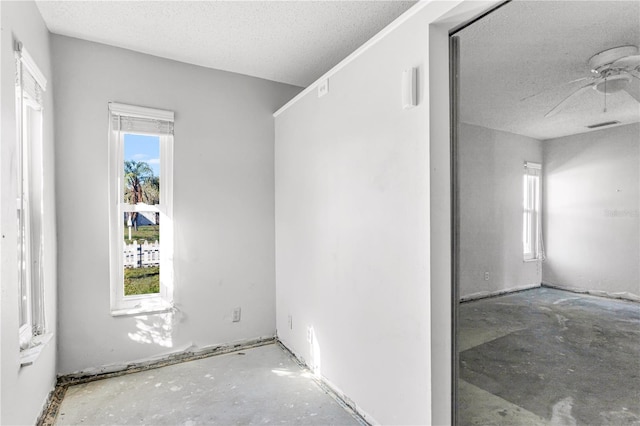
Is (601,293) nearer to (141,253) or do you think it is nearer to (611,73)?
(611,73)

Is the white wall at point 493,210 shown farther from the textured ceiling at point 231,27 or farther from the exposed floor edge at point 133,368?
the exposed floor edge at point 133,368

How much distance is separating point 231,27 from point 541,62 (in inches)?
86.9

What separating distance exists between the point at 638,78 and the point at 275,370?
2.96m

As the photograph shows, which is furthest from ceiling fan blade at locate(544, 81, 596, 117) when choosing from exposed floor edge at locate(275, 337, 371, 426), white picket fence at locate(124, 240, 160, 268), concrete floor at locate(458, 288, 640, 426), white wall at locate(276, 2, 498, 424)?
white picket fence at locate(124, 240, 160, 268)

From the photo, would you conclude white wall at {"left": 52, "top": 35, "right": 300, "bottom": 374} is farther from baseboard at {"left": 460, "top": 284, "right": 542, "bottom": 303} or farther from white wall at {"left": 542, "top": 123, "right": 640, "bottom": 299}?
white wall at {"left": 542, "top": 123, "right": 640, "bottom": 299}

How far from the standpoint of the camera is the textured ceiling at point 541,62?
1.86 m

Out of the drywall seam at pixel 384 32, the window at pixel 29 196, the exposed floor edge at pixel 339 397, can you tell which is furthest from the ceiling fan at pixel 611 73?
the window at pixel 29 196

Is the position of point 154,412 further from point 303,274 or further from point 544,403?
point 544,403

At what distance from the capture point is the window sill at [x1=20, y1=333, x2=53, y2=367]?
178cm

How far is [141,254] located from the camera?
2852mm

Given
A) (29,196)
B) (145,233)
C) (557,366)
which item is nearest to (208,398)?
(145,233)

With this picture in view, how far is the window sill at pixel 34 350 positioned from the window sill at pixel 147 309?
49cm

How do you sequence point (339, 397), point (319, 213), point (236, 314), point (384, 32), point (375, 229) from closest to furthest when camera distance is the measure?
point (384, 32) < point (375, 229) < point (339, 397) < point (319, 213) < point (236, 314)

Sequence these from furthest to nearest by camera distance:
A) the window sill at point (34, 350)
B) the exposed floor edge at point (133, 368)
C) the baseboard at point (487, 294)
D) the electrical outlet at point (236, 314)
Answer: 1. the electrical outlet at point (236, 314)
2. the baseboard at point (487, 294)
3. the exposed floor edge at point (133, 368)
4. the window sill at point (34, 350)
